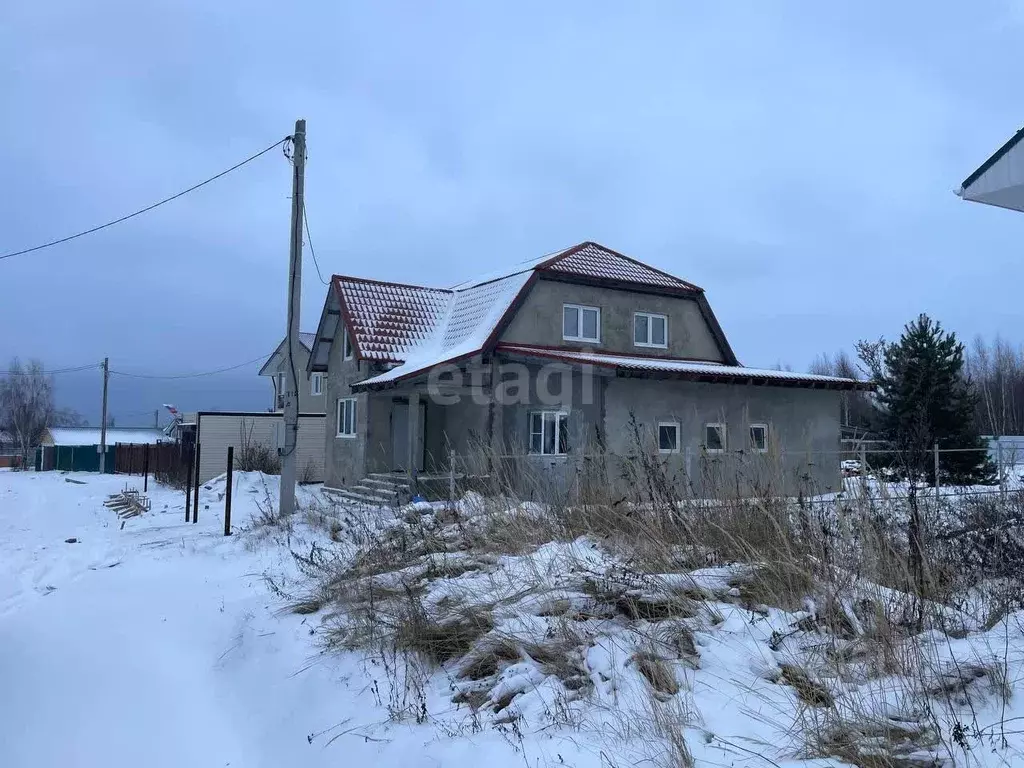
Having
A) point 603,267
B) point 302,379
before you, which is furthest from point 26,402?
point 603,267

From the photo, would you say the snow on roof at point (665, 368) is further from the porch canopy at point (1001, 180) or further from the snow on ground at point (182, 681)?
the porch canopy at point (1001, 180)

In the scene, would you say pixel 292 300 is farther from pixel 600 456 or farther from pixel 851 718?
pixel 851 718

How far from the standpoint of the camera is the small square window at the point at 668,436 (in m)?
16.0

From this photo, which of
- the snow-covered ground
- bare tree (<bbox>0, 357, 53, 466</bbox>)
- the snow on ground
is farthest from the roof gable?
bare tree (<bbox>0, 357, 53, 466</bbox>)

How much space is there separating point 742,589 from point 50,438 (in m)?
74.8

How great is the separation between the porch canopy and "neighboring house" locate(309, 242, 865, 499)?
299 inches

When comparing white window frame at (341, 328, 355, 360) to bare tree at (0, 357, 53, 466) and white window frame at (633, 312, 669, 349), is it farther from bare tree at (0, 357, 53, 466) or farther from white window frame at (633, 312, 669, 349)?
bare tree at (0, 357, 53, 466)

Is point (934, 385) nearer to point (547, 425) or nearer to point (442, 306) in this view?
point (547, 425)

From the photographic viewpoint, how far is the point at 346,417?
69.0ft

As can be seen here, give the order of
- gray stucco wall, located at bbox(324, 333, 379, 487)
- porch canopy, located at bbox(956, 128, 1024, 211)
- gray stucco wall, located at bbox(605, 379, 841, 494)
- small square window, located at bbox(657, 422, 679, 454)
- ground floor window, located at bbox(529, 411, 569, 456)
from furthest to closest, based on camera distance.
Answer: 1. gray stucco wall, located at bbox(324, 333, 379, 487)
2. small square window, located at bbox(657, 422, 679, 454)
3. ground floor window, located at bbox(529, 411, 569, 456)
4. gray stucco wall, located at bbox(605, 379, 841, 494)
5. porch canopy, located at bbox(956, 128, 1024, 211)

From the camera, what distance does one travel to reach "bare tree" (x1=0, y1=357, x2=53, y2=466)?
250ft

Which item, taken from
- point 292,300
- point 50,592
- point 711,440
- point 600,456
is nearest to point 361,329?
point 292,300

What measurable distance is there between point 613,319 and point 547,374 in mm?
3941

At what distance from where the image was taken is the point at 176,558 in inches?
404
